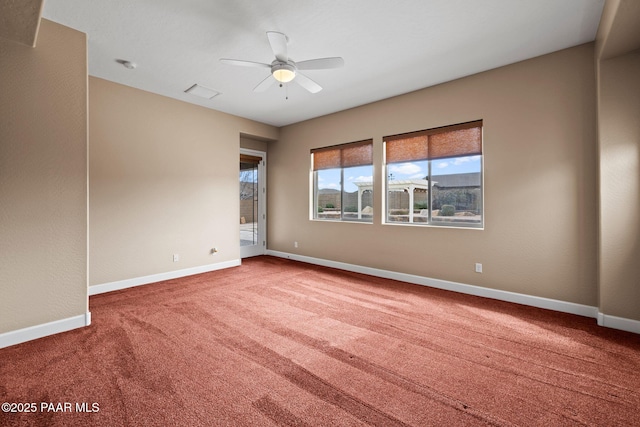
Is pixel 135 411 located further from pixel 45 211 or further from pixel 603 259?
pixel 603 259

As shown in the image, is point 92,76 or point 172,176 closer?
point 92,76

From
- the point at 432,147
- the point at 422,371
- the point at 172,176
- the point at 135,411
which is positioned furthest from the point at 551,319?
the point at 172,176

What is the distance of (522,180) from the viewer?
3475mm

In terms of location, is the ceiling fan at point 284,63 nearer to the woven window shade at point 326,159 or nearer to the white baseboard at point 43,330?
the woven window shade at point 326,159

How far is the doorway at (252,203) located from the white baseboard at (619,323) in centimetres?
570

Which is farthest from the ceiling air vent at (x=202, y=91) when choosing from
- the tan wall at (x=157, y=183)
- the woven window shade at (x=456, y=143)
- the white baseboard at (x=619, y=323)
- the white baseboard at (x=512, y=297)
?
the white baseboard at (x=619, y=323)

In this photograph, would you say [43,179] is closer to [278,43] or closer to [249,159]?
[278,43]

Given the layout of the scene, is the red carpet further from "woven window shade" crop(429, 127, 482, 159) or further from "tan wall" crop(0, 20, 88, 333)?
"woven window shade" crop(429, 127, 482, 159)

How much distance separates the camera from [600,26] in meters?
2.72

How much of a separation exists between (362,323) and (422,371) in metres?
0.91

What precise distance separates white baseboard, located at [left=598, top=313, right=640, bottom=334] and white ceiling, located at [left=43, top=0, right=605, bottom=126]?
112 inches

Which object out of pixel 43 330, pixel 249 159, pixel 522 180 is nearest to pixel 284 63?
pixel 522 180

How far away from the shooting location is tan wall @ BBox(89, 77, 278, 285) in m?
3.98

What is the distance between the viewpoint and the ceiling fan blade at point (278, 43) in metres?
2.47
